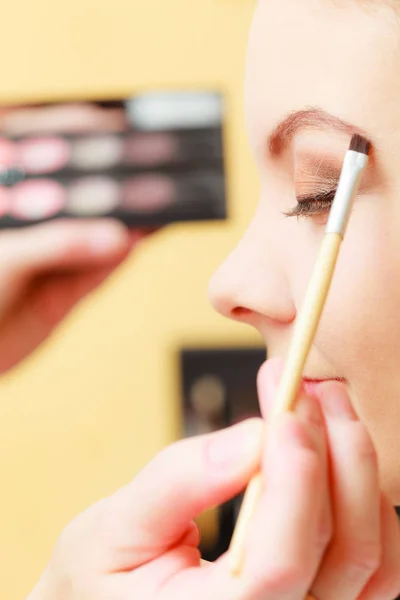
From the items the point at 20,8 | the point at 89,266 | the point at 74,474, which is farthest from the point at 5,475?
the point at 20,8

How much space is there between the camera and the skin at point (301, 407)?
0.81ft

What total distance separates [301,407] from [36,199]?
1.25 ft

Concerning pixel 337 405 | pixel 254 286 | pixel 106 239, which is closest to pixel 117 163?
pixel 106 239

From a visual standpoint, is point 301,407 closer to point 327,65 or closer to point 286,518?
point 286,518

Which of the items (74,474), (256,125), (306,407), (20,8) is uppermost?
(20,8)

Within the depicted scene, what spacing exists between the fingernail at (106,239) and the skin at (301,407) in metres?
0.17

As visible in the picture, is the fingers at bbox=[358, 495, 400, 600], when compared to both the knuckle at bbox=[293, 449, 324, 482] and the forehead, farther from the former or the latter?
the forehead

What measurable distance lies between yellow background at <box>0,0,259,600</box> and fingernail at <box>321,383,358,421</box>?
0.28m

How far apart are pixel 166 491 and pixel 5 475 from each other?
34cm

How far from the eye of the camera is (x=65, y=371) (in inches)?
23.1

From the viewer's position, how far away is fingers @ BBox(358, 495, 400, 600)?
295 millimetres

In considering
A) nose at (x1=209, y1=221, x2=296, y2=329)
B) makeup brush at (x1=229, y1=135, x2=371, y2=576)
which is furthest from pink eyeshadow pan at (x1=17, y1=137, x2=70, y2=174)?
makeup brush at (x1=229, y1=135, x2=371, y2=576)

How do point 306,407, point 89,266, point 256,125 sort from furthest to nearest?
point 89,266
point 256,125
point 306,407

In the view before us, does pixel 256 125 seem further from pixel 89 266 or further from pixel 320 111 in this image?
pixel 89 266
